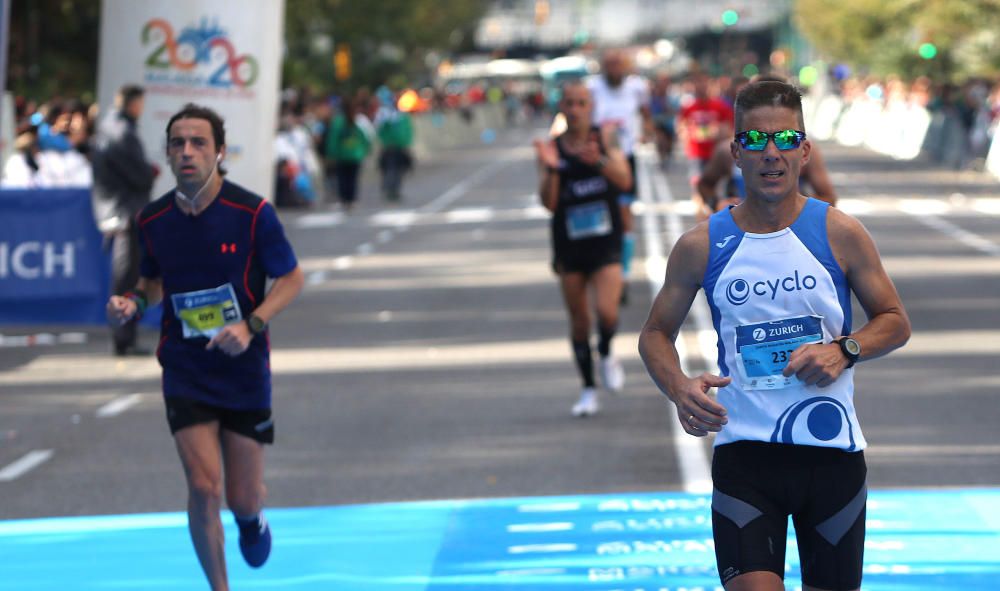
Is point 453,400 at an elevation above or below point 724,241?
below

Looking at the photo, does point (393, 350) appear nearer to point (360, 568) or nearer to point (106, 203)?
point (106, 203)

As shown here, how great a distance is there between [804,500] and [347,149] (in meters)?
27.1

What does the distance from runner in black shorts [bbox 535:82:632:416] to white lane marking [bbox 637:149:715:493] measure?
0.73m

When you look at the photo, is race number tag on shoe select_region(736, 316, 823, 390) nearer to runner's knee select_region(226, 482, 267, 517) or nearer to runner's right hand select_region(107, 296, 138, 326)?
runner's knee select_region(226, 482, 267, 517)

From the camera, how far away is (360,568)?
760 cm

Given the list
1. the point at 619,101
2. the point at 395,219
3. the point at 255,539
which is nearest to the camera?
the point at 255,539

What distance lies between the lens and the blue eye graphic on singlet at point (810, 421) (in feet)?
16.0

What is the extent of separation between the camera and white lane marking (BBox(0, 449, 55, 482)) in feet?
33.4

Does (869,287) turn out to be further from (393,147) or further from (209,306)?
(393,147)

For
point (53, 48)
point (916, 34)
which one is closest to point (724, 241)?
point (53, 48)

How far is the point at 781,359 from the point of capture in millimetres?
4863

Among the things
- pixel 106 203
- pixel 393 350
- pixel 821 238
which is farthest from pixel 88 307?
pixel 821 238

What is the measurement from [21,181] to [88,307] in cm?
222

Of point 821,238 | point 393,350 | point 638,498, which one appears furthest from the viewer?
point 393,350
